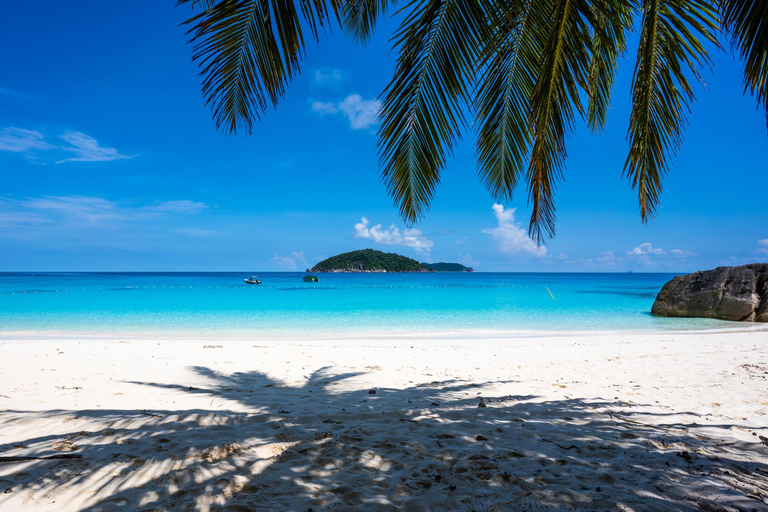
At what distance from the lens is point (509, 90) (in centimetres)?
402

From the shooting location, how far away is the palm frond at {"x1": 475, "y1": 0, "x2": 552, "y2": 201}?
366cm

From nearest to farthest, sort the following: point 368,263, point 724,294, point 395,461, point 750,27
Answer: point 750,27 < point 395,461 < point 724,294 < point 368,263

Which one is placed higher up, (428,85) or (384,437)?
(428,85)

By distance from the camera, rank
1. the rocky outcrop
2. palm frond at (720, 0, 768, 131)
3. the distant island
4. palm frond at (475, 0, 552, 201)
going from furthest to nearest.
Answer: the distant island → the rocky outcrop → palm frond at (475, 0, 552, 201) → palm frond at (720, 0, 768, 131)

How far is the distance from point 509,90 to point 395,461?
349 centimetres

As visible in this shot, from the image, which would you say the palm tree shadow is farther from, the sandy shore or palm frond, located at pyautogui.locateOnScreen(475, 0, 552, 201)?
palm frond, located at pyautogui.locateOnScreen(475, 0, 552, 201)

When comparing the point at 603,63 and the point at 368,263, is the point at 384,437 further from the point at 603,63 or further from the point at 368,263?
the point at 368,263

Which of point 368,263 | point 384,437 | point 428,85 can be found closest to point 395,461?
point 384,437

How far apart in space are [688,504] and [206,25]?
3.97 m

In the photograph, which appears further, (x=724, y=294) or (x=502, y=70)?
(x=724, y=294)

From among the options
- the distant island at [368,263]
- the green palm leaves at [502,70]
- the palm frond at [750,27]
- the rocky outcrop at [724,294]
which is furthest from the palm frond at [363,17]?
the distant island at [368,263]

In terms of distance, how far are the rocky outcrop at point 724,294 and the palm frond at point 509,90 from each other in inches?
659

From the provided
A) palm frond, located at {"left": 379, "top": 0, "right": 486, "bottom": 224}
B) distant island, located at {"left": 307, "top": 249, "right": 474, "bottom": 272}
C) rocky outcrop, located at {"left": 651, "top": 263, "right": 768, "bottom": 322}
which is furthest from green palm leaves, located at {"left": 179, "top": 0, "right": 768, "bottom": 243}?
distant island, located at {"left": 307, "top": 249, "right": 474, "bottom": 272}

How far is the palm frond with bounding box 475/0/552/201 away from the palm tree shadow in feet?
7.98
